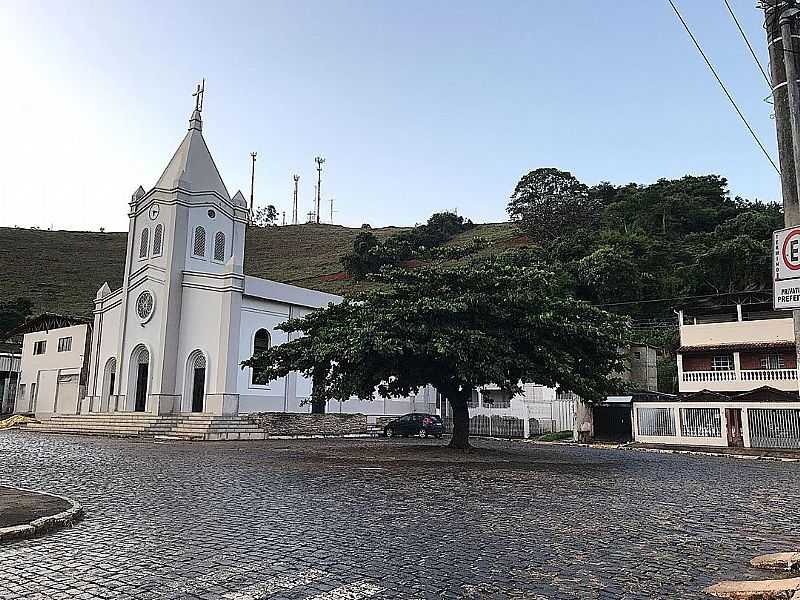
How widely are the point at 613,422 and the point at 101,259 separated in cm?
8906

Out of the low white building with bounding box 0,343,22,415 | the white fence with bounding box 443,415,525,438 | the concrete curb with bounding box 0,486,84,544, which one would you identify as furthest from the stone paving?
the low white building with bounding box 0,343,22,415

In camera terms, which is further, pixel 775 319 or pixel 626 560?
pixel 775 319

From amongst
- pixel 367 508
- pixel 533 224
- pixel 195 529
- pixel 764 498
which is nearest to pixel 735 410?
pixel 764 498

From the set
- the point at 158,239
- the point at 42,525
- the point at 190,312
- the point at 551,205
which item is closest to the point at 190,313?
the point at 190,312

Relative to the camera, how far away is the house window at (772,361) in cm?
3019

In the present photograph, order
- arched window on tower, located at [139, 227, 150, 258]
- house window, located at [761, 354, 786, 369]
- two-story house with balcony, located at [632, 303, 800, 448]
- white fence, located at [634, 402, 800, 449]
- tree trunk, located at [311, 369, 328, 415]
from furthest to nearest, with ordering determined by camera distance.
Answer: arched window on tower, located at [139, 227, 150, 258] → house window, located at [761, 354, 786, 369] → two-story house with balcony, located at [632, 303, 800, 448] → white fence, located at [634, 402, 800, 449] → tree trunk, located at [311, 369, 328, 415]

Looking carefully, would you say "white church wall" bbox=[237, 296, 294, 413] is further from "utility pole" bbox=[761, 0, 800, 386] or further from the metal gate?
"utility pole" bbox=[761, 0, 800, 386]

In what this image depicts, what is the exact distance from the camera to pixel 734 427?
88.5 feet

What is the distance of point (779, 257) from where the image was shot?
6.20 metres

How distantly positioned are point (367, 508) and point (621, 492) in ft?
16.0

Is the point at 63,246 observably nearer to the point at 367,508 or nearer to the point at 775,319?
the point at 775,319

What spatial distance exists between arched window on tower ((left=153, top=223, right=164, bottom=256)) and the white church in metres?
0.06

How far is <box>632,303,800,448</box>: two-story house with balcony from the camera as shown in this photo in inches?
1029

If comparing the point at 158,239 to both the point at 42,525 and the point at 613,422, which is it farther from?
the point at 42,525
